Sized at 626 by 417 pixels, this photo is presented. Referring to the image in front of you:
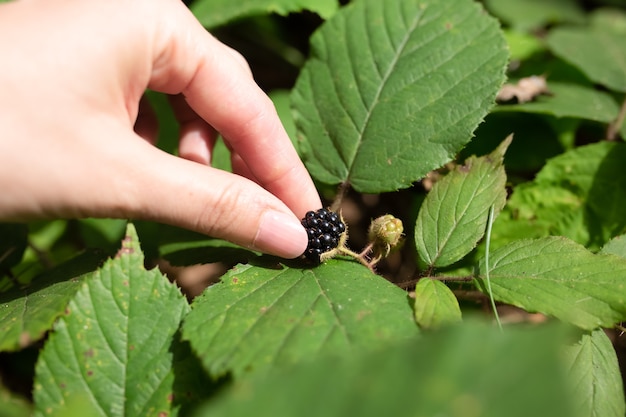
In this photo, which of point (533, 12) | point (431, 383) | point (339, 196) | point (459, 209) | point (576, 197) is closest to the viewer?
point (431, 383)

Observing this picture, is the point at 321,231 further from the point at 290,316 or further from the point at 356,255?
the point at 290,316

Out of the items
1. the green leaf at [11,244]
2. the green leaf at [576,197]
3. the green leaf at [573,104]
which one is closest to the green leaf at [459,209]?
the green leaf at [576,197]

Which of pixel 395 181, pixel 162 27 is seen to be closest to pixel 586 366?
pixel 395 181

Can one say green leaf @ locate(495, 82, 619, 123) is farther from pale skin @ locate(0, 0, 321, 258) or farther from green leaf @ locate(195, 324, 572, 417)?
green leaf @ locate(195, 324, 572, 417)

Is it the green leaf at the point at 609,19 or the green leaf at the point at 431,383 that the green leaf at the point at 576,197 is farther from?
the green leaf at the point at 609,19

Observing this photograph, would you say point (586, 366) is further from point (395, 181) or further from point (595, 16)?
point (595, 16)

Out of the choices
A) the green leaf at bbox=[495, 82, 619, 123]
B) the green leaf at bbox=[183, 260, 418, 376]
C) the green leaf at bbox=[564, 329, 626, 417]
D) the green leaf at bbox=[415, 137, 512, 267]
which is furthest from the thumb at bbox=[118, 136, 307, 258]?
the green leaf at bbox=[495, 82, 619, 123]

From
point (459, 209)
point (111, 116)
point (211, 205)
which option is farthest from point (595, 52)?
point (111, 116)
